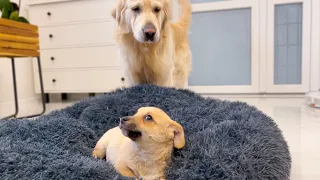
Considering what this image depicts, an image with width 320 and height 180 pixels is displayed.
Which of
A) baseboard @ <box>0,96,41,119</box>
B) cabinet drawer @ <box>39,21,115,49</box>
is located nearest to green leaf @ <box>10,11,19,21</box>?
baseboard @ <box>0,96,41,119</box>

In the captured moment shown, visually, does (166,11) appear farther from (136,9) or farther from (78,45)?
(78,45)

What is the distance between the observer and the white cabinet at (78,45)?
2.79 meters

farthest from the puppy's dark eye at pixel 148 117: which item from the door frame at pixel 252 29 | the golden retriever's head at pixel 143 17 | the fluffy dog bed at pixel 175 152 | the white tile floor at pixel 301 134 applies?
the door frame at pixel 252 29

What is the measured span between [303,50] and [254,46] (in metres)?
0.41

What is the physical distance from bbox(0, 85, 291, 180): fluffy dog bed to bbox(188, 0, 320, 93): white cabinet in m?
1.81

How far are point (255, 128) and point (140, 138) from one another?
35 cm

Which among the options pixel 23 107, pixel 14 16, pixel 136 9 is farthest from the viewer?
pixel 23 107

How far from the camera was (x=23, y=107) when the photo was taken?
2.63m

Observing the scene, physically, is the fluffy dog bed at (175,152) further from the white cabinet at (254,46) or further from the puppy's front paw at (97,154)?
the white cabinet at (254,46)

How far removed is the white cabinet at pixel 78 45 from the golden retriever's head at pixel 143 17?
118cm

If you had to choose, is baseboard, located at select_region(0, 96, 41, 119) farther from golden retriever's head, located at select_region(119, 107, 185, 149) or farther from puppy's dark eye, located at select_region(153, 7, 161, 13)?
golden retriever's head, located at select_region(119, 107, 185, 149)

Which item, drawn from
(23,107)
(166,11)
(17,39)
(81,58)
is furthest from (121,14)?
(23,107)

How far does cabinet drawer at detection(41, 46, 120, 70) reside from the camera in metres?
2.80

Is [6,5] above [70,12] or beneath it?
beneath
